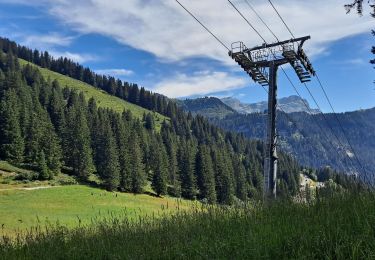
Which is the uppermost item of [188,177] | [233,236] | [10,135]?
[10,135]

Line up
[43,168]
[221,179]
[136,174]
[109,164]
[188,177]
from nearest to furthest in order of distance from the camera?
[43,168]
[109,164]
[221,179]
[136,174]
[188,177]

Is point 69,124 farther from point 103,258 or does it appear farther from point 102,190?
point 103,258

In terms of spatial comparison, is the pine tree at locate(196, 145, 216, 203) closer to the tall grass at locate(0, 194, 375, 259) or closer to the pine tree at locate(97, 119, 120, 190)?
the pine tree at locate(97, 119, 120, 190)

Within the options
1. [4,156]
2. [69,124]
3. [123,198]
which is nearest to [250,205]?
[123,198]

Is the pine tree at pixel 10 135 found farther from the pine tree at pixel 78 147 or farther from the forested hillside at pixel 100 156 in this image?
the pine tree at pixel 78 147

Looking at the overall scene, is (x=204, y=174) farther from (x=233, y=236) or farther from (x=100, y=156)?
(x=233, y=236)

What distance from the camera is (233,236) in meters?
5.87

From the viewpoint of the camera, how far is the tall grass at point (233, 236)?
4922mm

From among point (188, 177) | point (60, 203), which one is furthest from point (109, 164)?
point (60, 203)

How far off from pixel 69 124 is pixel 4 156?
27.6 meters

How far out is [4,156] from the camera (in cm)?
11956

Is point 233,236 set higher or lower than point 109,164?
higher

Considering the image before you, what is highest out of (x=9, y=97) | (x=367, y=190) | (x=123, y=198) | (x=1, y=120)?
(x=9, y=97)

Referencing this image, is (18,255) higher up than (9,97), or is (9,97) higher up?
(9,97)
